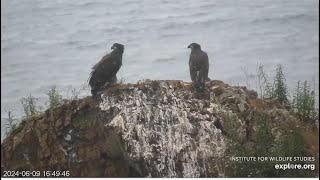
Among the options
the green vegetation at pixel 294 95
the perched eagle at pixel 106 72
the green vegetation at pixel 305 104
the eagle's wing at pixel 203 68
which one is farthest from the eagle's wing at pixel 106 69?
the green vegetation at pixel 305 104

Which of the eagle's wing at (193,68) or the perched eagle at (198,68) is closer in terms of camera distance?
the perched eagle at (198,68)

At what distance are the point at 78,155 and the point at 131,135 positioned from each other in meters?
0.62

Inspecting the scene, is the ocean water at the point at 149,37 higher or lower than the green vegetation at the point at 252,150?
higher

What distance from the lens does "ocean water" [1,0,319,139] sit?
7.07m

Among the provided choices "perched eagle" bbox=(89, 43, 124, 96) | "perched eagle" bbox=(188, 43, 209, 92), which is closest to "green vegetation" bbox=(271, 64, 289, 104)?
"perched eagle" bbox=(188, 43, 209, 92)

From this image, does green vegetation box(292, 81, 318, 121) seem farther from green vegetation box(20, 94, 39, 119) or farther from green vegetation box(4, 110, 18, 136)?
green vegetation box(4, 110, 18, 136)

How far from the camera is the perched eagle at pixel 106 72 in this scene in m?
6.26

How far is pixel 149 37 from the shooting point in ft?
25.1

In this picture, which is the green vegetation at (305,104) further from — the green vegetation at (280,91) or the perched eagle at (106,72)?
the perched eagle at (106,72)

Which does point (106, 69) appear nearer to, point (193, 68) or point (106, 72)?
point (106, 72)

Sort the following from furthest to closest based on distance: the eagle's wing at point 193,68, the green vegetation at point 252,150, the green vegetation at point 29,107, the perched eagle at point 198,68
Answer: the green vegetation at point 29,107
the eagle's wing at point 193,68
the perched eagle at point 198,68
the green vegetation at point 252,150

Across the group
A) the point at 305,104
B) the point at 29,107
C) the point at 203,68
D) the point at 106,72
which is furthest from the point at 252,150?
the point at 29,107

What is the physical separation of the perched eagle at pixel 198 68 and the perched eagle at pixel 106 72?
0.81 m

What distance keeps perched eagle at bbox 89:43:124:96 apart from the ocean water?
0.47 m
